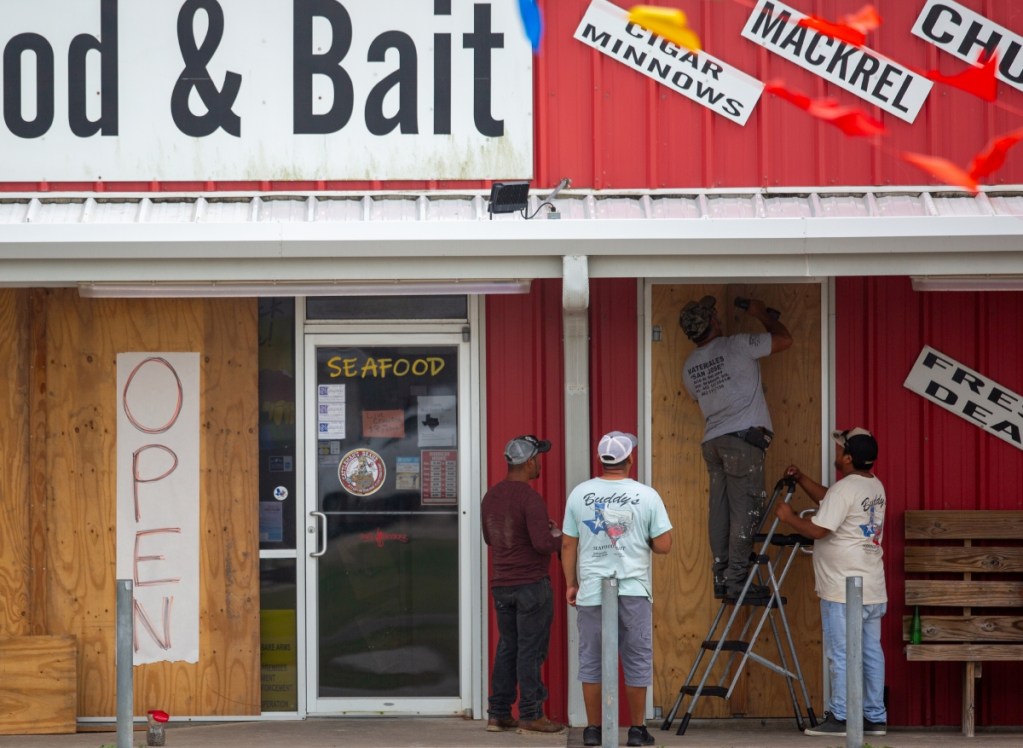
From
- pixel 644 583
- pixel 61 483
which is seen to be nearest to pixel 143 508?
pixel 61 483

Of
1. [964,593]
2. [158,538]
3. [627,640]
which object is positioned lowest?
[627,640]

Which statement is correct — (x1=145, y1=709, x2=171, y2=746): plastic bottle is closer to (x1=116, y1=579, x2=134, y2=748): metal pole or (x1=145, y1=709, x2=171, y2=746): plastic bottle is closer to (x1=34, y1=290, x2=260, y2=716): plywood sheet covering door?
(x1=34, y1=290, x2=260, y2=716): plywood sheet covering door

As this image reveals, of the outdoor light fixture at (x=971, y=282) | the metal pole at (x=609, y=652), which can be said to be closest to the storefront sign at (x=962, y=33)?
the outdoor light fixture at (x=971, y=282)

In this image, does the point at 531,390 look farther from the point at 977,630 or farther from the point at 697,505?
the point at 977,630

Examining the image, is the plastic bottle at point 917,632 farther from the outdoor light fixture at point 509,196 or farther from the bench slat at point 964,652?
the outdoor light fixture at point 509,196

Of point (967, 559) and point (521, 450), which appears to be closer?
→ point (521, 450)

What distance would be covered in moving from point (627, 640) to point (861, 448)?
69.6 inches

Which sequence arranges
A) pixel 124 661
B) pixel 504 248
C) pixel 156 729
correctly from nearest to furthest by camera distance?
pixel 124 661, pixel 504 248, pixel 156 729

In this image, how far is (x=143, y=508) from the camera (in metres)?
8.91

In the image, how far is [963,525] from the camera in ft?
28.6

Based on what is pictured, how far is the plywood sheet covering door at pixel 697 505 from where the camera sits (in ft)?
29.1

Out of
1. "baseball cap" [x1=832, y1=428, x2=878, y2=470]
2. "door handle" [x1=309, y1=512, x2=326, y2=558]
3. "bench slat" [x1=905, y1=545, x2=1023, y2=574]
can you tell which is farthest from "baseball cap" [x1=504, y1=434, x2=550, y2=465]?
"bench slat" [x1=905, y1=545, x2=1023, y2=574]

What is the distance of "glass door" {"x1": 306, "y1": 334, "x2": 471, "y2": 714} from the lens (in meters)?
8.93

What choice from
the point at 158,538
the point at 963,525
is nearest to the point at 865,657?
the point at 963,525
